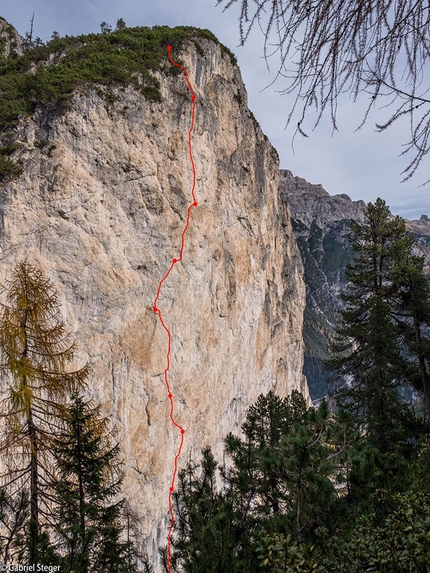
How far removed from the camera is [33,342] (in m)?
6.47

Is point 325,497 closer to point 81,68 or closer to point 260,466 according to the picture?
point 260,466

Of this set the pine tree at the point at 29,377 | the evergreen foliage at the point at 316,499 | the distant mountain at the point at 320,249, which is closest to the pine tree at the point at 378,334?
the evergreen foliage at the point at 316,499

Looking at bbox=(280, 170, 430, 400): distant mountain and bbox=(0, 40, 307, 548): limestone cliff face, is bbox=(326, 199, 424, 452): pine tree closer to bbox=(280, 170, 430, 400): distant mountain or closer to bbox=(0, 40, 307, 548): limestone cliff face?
bbox=(0, 40, 307, 548): limestone cliff face

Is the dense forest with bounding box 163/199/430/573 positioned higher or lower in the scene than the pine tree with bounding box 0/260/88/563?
lower

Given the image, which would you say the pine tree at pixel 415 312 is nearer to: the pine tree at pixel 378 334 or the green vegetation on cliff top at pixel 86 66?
the pine tree at pixel 378 334

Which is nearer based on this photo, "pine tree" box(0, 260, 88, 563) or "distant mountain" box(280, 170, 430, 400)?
"pine tree" box(0, 260, 88, 563)

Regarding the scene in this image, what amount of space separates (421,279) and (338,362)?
4.05 m

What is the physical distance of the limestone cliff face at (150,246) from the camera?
49.0 feet

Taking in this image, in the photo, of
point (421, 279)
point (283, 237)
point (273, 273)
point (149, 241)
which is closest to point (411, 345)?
point (421, 279)

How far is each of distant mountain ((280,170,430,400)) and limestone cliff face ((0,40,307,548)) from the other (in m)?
95.4

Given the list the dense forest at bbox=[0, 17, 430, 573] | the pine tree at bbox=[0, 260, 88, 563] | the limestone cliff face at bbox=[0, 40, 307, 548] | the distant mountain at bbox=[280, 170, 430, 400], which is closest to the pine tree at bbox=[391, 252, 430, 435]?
the dense forest at bbox=[0, 17, 430, 573]

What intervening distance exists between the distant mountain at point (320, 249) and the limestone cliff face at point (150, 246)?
95411mm

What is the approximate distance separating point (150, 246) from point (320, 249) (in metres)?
135

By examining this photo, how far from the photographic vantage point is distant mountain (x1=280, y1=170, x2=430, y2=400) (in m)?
124
